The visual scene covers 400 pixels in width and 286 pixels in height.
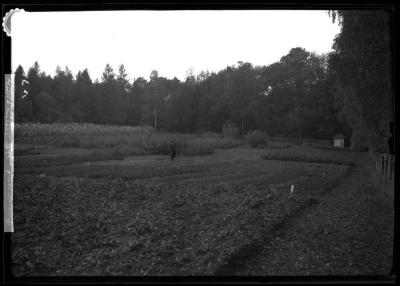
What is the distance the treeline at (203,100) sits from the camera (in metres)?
11.4

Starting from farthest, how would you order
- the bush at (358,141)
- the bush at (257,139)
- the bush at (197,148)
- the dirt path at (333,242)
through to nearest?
the bush at (358,141) < the bush at (197,148) < the bush at (257,139) < the dirt path at (333,242)

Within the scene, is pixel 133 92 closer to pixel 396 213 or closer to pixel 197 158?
pixel 197 158

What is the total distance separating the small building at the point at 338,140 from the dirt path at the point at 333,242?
9.46 feet

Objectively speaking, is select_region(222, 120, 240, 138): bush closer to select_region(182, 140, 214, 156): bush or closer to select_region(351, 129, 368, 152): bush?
select_region(182, 140, 214, 156): bush

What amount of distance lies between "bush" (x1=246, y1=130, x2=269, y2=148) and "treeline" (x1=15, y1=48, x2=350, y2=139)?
0.26 metres

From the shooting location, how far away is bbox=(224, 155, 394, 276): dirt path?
19.6 ft

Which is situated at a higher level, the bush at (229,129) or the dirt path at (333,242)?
the bush at (229,129)

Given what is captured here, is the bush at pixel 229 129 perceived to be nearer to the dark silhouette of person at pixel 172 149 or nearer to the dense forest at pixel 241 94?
the dense forest at pixel 241 94

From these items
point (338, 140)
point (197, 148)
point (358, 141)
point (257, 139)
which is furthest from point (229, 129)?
point (358, 141)

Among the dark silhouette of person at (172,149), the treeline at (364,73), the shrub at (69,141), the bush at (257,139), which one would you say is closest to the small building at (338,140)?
the treeline at (364,73)

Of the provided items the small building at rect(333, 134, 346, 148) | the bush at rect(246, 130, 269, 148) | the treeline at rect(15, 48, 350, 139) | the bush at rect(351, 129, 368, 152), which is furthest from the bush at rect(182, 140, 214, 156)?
the bush at rect(351, 129, 368, 152)

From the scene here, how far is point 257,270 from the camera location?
5969mm
